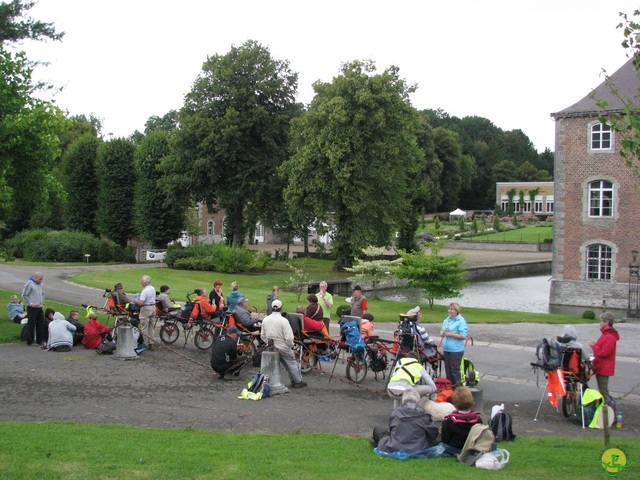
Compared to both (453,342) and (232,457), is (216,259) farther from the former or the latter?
(232,457)

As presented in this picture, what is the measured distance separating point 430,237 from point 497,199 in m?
45.6

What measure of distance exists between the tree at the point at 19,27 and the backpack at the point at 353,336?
13.8m

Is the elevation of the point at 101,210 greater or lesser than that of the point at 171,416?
greater

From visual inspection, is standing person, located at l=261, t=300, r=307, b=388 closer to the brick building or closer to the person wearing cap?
the person wearing cap

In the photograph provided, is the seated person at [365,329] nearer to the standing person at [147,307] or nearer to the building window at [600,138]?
the standing person at [147,307]

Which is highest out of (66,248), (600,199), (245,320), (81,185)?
(81,185)

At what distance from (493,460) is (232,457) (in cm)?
322

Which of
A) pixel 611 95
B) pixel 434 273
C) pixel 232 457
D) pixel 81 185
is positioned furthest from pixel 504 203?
pixel 232 457

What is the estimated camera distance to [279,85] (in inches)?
1881

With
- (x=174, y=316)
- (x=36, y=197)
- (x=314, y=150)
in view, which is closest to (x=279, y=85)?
(x=314, y=150)

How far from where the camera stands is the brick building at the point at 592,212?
36750 mm

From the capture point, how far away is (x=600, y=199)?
123 feet

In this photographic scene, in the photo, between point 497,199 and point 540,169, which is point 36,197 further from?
point 540,169

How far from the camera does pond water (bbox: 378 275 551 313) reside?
37312 millimetres
